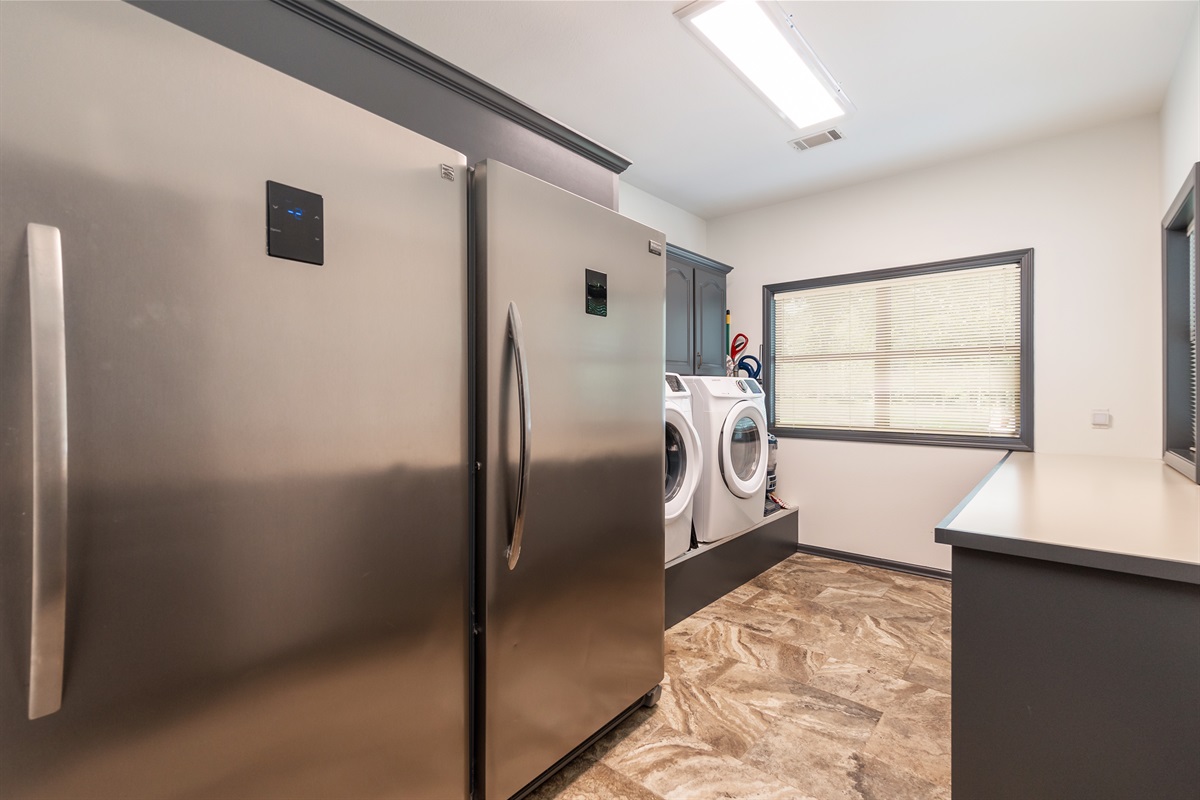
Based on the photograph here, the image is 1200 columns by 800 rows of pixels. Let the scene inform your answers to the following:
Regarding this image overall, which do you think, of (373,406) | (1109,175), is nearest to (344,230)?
(373,406)

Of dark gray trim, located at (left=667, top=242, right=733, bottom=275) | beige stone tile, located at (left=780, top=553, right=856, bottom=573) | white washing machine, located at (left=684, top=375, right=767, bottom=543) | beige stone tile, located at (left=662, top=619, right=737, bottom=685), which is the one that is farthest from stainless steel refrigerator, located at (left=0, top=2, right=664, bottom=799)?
beige stone tile, located at (left=780, top=553, right=856, bottom=573)

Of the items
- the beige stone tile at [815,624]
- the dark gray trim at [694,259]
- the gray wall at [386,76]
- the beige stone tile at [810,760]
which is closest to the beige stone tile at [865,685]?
the beige stone tile at [815,624]

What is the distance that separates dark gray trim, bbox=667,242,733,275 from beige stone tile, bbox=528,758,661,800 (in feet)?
9.26

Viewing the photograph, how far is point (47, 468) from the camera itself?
2.52 feet

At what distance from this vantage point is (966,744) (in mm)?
1141

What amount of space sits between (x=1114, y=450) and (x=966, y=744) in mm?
2747

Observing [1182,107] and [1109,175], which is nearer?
[1182,107]

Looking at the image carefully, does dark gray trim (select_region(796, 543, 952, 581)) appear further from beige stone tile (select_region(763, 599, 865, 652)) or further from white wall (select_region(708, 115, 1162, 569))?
beige stone tile (select_region(763, 599, 865, 652))

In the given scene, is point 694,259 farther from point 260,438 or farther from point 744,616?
point 260,438

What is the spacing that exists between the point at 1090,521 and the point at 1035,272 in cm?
262

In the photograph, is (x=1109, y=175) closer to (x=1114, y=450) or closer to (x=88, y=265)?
(x=1114, y=450)

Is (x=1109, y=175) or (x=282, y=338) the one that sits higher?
(x=1109, y=175)

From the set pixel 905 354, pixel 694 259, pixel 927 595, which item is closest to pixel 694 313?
pixel 694 259

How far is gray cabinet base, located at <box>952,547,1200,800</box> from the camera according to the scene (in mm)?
956
